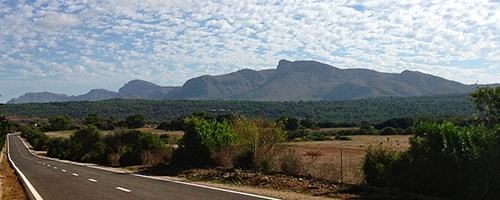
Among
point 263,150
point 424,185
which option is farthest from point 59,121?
Result: point 424,185

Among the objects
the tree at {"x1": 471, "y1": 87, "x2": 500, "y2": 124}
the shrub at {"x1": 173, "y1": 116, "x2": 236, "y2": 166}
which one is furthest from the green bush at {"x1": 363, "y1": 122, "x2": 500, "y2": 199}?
the shrub at {"x1": 173, "y1": 116, "x2": 236, "y2": 166}

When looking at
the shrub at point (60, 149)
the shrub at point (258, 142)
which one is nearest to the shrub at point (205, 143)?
the shrub at point (258, 142)

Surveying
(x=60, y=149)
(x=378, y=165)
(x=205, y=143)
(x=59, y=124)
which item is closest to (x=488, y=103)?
(x=378, y=165)

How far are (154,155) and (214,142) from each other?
27.2 feet

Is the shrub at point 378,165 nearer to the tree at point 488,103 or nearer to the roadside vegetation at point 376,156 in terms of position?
the roadside vegetation at point 376,156

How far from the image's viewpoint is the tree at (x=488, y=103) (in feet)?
65.8

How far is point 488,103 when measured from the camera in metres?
20.3

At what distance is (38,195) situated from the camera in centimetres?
1745

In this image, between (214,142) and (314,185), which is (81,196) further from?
(214,142)

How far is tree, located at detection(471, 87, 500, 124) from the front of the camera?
20.0 m

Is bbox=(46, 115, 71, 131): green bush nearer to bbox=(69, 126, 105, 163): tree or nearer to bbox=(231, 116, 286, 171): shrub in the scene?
bbox=(69, 126, 105, 163): tree

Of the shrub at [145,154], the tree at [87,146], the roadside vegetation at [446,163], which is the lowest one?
the tree at [87,146]

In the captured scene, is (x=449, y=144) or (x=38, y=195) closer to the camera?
(x=449, y=144)

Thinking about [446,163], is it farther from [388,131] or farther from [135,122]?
[135,122]
